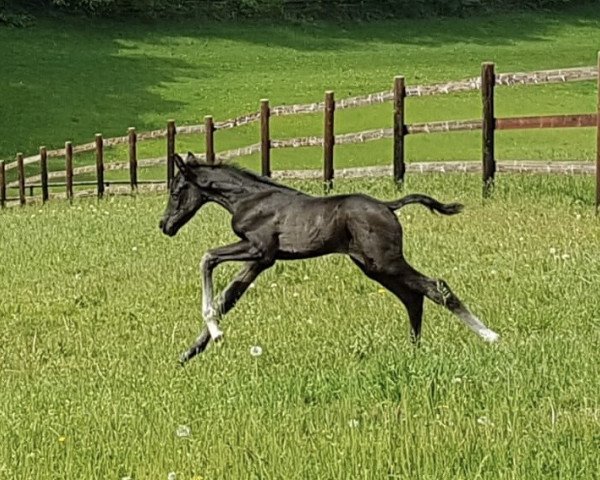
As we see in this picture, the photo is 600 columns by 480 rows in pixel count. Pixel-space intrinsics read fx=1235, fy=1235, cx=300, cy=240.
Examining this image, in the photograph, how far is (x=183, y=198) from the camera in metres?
7.52

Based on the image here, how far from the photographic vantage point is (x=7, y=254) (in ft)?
44.8

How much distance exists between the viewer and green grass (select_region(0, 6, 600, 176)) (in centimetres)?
3819

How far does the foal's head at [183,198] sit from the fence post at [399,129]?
30.1 ft

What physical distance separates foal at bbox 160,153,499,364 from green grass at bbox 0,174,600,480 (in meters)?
0.26

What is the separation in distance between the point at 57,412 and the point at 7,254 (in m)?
7.84

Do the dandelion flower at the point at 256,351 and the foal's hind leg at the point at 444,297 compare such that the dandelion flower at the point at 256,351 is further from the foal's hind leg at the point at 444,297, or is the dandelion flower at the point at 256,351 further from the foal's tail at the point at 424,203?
the foal's tail at the point at 424,203

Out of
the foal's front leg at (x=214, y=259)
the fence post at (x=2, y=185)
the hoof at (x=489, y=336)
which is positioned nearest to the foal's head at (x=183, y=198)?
the foal's front leg at (x=214, y=259)

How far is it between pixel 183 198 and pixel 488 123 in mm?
8035

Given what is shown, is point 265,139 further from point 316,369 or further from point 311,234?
point 316,369

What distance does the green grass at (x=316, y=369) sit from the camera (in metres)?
4.89

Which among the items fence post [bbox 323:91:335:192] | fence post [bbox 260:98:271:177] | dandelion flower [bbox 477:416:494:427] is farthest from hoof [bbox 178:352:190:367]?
fence post [bbox 260:98:271:177]

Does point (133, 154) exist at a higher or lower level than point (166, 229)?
lower

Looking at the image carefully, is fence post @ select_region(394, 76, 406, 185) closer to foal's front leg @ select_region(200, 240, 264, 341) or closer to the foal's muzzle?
the foal's muzzle

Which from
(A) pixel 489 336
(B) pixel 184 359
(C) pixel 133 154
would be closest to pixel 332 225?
(A) pixel 489 336
